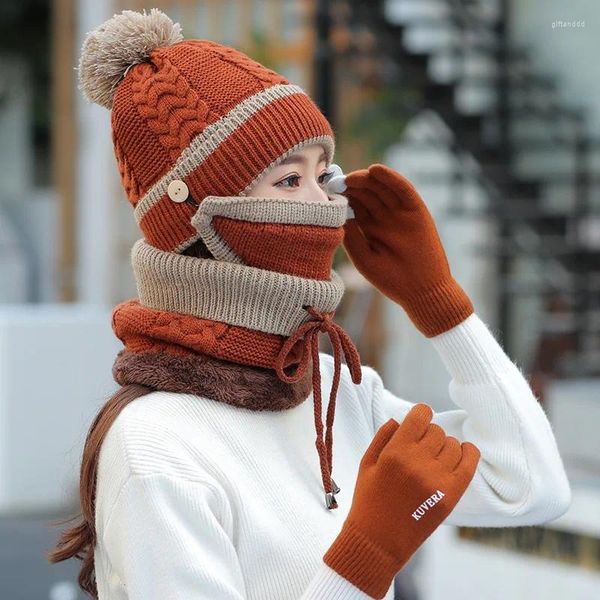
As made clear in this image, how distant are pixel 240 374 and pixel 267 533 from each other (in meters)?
0.24

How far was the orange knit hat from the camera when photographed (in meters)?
1.89

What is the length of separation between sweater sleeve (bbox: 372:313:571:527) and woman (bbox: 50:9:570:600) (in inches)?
9.1

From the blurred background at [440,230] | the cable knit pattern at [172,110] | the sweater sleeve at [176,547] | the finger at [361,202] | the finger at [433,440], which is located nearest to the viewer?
the sweater sleeve at [176,547]

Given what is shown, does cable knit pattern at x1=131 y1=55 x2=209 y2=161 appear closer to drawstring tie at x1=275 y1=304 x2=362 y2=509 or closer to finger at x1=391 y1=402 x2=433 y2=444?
drawstring tie at x1=275 y1=304 x2=362 y2=509

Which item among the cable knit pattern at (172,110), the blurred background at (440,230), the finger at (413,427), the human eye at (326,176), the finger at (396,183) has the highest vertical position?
the cable knit pattern at (172,110)

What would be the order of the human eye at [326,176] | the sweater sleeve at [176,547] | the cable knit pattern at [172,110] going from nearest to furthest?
the sweater sleeve at [176,547] → the cable knit pattern at [172,110] → the human eye at [326,176]

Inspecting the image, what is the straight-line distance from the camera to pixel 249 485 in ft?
6.00

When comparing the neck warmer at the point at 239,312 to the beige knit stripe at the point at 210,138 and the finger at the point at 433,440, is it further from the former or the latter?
the finger at the point at 433,440

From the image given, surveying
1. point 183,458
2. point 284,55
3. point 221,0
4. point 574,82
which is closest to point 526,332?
point 574,82

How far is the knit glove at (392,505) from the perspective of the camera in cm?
171

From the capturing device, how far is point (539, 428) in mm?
2232

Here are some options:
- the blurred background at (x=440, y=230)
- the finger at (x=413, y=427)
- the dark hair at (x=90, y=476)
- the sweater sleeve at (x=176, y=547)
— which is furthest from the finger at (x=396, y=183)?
the blurred background at (x=440, y=230)

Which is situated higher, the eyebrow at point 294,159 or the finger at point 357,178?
the eyebrow at point 294,159

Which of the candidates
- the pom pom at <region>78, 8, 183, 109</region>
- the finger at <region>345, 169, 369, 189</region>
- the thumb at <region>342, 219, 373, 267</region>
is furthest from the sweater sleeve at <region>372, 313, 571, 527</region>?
the pom pom at <region>78, 8, 183, 109</region>
